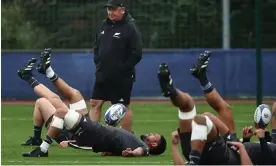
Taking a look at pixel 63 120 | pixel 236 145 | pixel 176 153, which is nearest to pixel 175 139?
pixel 176 153

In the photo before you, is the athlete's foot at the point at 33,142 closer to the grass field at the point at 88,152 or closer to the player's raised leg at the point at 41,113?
the player's raised leg at the point at 41,113

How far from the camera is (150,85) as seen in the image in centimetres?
2453

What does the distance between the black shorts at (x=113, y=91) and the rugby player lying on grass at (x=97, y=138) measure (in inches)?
66.9

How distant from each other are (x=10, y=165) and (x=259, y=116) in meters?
2.76

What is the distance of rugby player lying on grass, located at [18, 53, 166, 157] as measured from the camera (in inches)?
456

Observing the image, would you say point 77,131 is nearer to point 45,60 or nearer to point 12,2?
point 45,60

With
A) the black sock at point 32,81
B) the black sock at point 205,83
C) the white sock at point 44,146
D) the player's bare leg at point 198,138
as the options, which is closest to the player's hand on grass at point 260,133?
the black sock at point 205,83

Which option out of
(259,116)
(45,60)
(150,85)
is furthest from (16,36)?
(259,116)

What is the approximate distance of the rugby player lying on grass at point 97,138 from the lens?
11.6 metres

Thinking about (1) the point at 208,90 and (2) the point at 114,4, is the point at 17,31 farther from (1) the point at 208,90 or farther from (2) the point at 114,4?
(1) the point at 208,90

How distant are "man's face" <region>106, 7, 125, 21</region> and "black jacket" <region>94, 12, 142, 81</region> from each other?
4.9 inches

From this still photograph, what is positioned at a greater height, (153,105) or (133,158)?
(133,158)

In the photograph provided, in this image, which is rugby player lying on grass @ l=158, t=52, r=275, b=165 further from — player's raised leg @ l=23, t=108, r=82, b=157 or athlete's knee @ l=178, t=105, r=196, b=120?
player's raised leg @ l=23, t=108, r=82, b=157

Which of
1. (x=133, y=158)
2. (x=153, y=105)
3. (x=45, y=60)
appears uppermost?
(x=45, y=60)
